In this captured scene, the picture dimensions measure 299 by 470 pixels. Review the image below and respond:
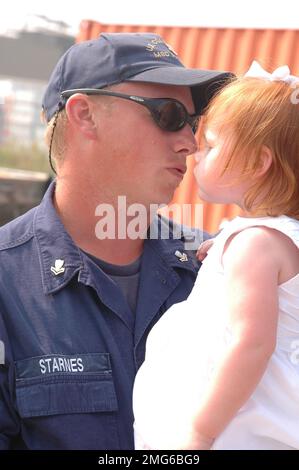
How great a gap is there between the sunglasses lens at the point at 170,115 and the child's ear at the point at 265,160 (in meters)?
0.70

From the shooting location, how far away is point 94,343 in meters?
2.09

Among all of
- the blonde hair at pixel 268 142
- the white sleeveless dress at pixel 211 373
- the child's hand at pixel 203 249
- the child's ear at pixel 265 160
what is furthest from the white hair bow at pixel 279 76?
the child's hand at pixel 203 249

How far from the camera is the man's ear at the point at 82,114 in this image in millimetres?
2469

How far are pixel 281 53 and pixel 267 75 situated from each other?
21.2 feet

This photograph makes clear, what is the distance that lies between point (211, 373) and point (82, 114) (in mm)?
1133

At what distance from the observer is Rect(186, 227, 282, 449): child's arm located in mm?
1590

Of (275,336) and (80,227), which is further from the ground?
(275,336)

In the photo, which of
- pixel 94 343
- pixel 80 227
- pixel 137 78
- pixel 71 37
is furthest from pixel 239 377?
pixel 71 37

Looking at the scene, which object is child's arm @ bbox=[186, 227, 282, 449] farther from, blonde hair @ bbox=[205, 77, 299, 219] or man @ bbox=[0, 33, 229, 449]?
man @ bbox=[0, 33, 229, 449]

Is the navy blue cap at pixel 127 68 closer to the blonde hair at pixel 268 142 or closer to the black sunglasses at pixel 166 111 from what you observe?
the black sunglasses at pixel 166 111

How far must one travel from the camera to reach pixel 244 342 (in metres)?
1.59

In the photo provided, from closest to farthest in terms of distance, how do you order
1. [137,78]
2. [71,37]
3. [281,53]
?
[137,78] < [281,53] < [71,37]

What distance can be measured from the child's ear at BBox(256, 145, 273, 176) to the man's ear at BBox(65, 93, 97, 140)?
2.83 feet

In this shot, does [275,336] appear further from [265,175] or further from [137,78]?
[137,78]
